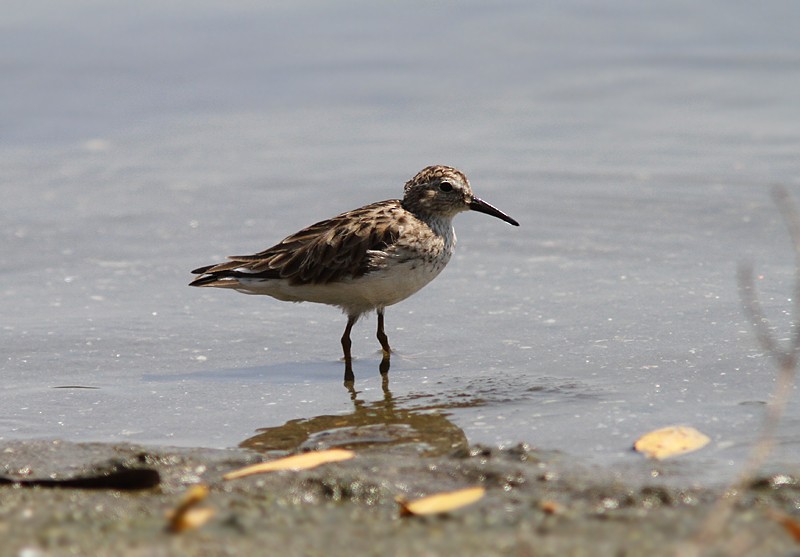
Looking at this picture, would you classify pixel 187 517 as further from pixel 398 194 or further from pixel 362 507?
pixel 398 194

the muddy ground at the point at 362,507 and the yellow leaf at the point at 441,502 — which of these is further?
the yellow leaf at the point at 441,502

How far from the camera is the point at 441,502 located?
466 cm

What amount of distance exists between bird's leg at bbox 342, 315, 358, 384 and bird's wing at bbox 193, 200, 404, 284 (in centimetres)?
31

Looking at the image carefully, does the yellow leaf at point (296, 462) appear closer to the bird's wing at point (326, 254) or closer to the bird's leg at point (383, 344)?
the bird's leg at point (383, 344)

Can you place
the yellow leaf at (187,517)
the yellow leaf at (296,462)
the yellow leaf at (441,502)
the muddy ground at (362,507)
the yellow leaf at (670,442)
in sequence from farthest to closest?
the yellow leaf at (670,442) → the yellow leaf at (296,462) → the yellow leaf at (441,502) → the yellow leaf at (187,517) → the muddy ground at (362,507)

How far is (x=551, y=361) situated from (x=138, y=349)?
2.66m

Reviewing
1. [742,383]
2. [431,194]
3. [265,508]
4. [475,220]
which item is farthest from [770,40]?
[265,508]

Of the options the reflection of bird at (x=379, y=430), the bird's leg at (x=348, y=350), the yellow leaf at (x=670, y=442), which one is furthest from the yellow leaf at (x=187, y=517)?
the bird's leg at (x=348, y=350)

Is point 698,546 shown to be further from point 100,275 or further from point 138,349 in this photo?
point 100,275

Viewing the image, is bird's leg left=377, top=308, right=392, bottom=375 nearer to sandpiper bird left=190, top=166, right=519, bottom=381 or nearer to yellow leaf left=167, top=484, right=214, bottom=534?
sandpiper bird left=190, top=166, right=519, bottom=381

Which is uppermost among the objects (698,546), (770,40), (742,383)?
(770,40)

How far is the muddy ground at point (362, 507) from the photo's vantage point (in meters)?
4.06

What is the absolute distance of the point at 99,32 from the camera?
48.7 feet

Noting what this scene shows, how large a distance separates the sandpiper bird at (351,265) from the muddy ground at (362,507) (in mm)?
2101
